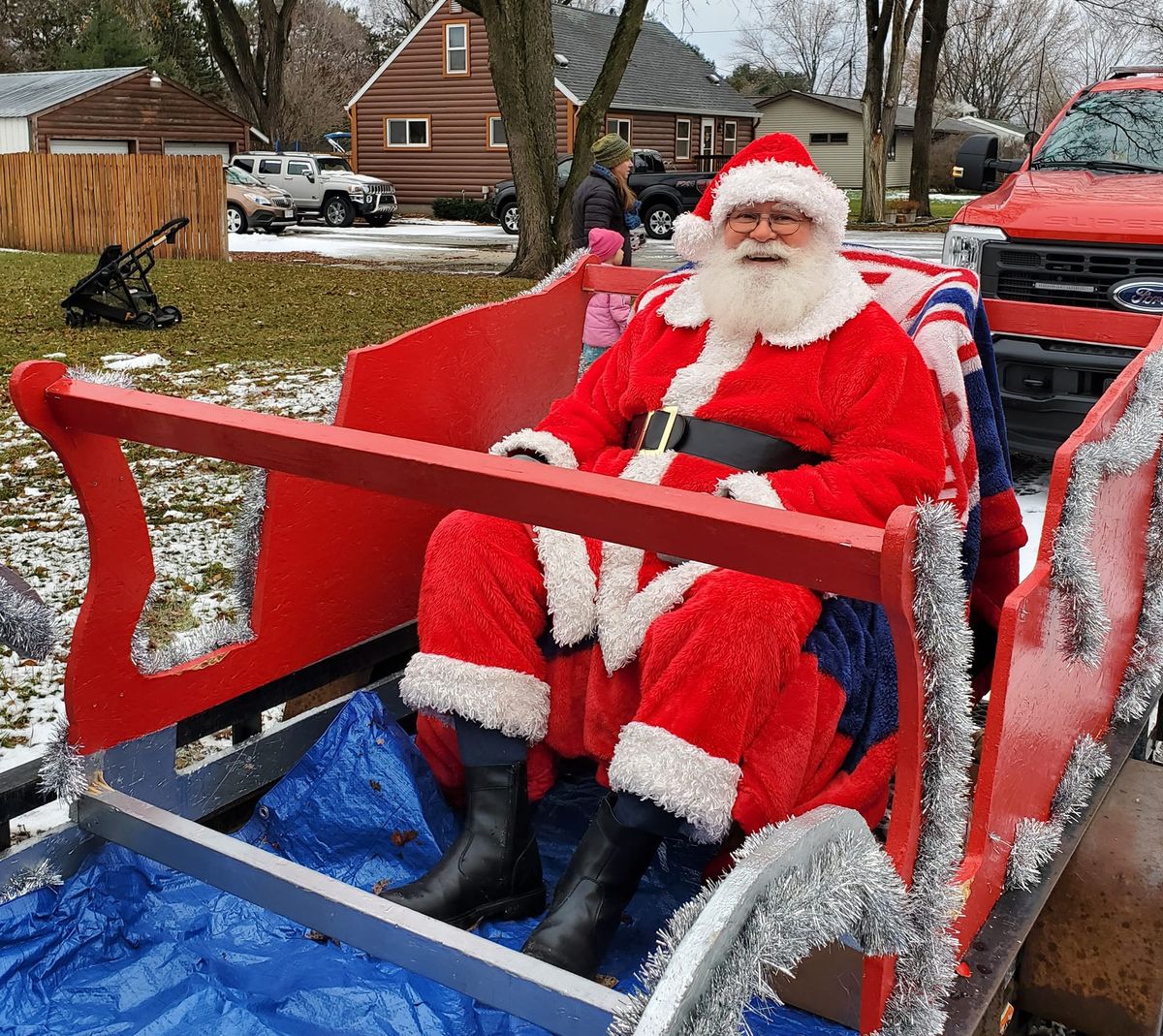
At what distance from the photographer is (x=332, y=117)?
52.4 metres

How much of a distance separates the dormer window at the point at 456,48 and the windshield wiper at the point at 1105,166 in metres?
30.2

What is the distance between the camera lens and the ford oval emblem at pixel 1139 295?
18.7ft

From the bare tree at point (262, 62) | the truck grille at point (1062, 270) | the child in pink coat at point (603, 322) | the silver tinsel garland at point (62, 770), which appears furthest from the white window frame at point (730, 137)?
the silver tinsel garland at point (62, 770)

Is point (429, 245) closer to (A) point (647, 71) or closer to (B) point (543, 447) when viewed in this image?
(A) point (647, 71)

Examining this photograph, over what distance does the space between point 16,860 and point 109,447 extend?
813mm

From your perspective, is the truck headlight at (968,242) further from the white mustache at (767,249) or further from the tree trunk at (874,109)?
the tree trunk at (874,109)

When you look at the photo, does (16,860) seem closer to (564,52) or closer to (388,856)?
(388,856)

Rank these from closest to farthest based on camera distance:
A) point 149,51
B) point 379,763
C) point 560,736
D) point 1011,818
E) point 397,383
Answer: point 1011,818 → point 560,736 → point 379,763 → point 397,383 → point 149,51

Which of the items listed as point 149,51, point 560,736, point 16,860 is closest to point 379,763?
point 560,736

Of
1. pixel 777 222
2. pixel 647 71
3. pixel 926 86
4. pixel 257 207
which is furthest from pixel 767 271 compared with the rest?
pixel 647 71

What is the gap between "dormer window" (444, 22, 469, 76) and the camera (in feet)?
113

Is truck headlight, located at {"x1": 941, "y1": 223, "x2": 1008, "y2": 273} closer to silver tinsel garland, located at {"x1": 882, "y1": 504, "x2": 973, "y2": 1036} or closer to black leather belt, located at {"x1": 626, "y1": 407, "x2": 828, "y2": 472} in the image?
black leather belt, located at {"x1": 626, "y1": 407, "x2": 828, "y2": 472}

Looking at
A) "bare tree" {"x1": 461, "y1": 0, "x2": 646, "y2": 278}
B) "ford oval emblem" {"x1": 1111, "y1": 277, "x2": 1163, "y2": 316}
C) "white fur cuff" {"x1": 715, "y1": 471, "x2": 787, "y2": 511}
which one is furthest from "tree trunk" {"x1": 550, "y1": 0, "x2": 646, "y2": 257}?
"white fur cuff" {"x1": 715, "y1": 471, "x2": 787, "y2": 511}

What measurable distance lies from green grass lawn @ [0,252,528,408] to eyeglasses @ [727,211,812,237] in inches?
242
